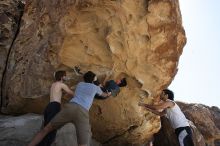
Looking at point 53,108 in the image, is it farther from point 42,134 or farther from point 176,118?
point 176,118

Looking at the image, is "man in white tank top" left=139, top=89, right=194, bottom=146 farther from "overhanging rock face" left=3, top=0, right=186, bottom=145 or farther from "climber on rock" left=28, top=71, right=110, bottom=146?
"climber on rock" left=28, top=71, right=110, bottom=146

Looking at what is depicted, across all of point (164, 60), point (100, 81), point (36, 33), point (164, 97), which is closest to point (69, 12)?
point (36, 33)

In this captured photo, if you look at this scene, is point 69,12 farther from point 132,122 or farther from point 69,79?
point 132,122

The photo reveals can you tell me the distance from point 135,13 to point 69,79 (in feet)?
7.52

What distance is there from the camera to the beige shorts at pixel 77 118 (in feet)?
23.5

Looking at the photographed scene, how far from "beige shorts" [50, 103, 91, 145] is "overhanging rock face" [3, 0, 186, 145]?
214cm

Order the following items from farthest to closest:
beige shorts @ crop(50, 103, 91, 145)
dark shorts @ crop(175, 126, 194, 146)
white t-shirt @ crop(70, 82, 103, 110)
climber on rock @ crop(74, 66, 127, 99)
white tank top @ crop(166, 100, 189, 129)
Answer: white tank top @ crop(166, 100, 189, 129) → dark shorts @ crop(175, 126, 194, 146) → climber on rock @ crop(74, 66, 127, 99) → white t-shirt @ crop(70, 82, 103, 110) → beige shorts @ crop(50, 103, 91, 145)

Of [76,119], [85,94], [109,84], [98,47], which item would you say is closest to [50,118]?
[76,119]

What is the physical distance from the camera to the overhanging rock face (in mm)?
9164

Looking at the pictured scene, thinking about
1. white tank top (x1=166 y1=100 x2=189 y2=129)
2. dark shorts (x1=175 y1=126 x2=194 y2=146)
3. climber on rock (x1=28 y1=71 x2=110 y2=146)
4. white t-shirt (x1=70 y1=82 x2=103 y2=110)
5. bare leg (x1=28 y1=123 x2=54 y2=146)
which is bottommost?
dark shorts (x1=175 y1=126 x2=194 y2=146)

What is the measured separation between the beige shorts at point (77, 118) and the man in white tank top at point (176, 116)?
2.93 meters

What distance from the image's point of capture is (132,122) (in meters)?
10.6

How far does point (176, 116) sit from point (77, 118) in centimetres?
326

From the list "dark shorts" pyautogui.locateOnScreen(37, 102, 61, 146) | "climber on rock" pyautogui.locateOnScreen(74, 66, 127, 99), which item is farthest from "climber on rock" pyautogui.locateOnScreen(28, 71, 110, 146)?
"climber on rock" pyautogui.locateOnScreen(74, 66, 127, 99)
